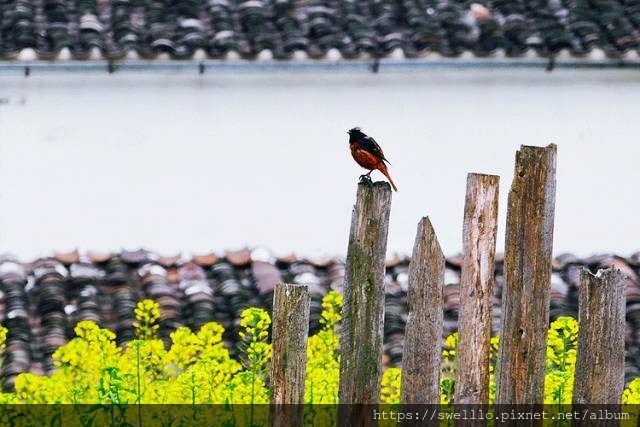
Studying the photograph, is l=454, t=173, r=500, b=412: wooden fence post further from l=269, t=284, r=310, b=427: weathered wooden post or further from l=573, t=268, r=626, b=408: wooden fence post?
l=269, t=284, r=310, b=427: weathered wooden post

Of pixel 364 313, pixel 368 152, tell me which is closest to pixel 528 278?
pixel 364 313

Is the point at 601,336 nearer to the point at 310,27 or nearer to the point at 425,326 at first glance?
the point at 425,326

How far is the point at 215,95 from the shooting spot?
1173 centimetres

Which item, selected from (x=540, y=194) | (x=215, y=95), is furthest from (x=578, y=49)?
(x=540, y=194)

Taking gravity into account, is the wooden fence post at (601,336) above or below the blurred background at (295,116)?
below

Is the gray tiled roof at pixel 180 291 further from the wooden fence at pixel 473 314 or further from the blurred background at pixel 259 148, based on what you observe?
the wooden fence at pixel 473 314

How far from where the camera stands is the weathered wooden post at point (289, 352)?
3.97 meters

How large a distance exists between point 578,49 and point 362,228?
783 cm

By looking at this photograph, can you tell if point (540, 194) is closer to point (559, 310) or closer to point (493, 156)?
point (559, 310)

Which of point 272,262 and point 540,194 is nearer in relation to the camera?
point 540,194

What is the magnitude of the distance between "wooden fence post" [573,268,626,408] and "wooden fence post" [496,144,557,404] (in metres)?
0.11

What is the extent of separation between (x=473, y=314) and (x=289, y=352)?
50 centimetres

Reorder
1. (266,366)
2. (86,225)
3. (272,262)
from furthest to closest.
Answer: (86,225)
(272,262)
(266,366)

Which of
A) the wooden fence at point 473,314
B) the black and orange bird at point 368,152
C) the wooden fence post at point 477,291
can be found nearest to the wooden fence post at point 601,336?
the wooden fence at point 473,314
